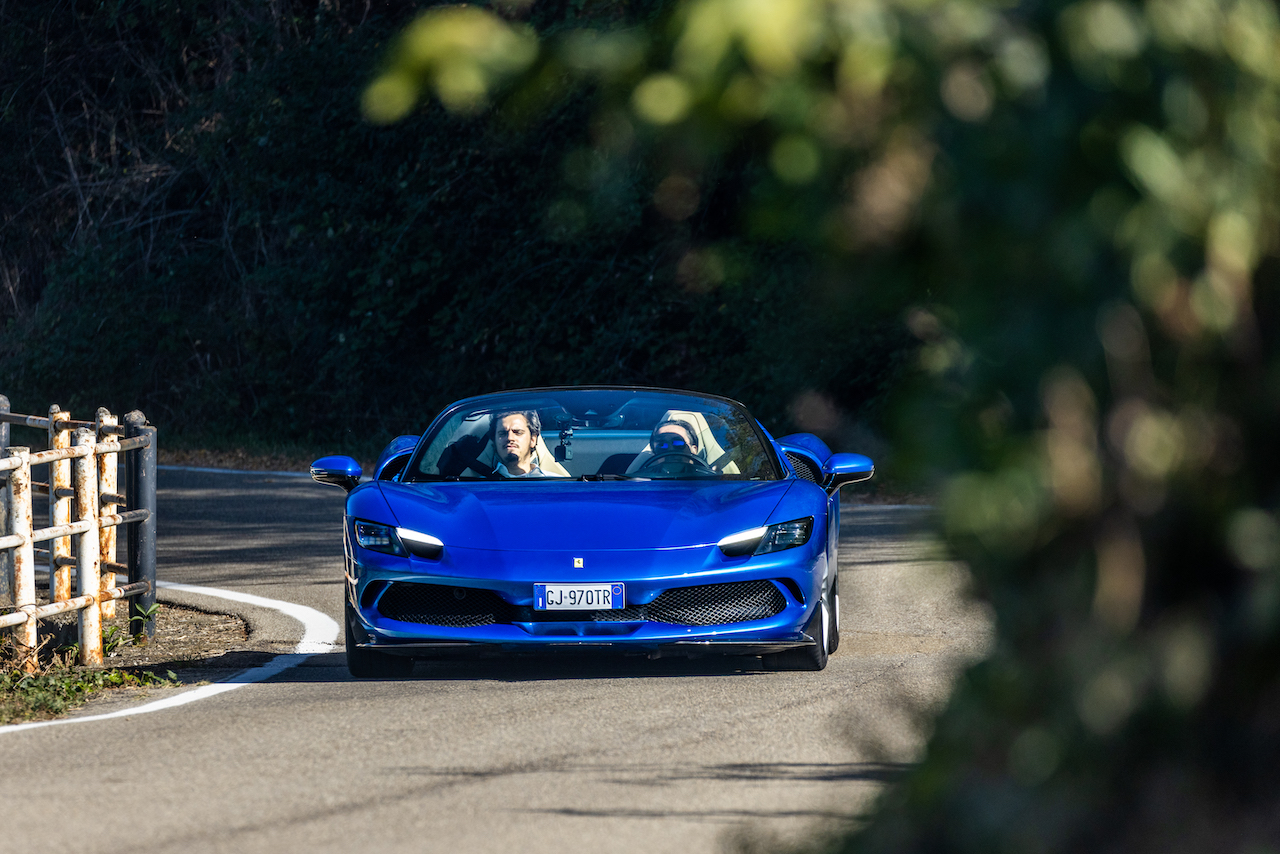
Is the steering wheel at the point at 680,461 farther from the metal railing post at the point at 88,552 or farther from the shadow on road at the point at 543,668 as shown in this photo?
the metal railing post at the point at 88,552

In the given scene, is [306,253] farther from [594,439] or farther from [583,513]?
[583,513]

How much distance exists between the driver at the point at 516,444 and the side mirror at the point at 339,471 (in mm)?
752

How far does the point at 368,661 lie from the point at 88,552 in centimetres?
209

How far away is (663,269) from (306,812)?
2150 cm

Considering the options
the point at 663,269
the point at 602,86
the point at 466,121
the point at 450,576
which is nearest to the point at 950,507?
the point at 602,86

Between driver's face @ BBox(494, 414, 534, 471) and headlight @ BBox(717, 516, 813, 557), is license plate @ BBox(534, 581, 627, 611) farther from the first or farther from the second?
driver's face @ BBox(494, 414, 534, 471)

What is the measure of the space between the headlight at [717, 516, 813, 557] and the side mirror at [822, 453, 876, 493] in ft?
2.96

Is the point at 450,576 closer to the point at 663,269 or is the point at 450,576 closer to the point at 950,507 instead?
the point at 950,507

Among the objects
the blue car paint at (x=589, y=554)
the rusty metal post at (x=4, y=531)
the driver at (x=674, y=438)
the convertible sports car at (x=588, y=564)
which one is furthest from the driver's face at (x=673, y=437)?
the rusty metal post at (x=4, y=531)

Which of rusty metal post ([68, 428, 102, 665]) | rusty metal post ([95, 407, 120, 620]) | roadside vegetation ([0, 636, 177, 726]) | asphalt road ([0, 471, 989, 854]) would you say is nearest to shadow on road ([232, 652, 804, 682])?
asphalt road ([0, 471, 989, 854])

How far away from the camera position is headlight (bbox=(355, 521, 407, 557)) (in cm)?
834

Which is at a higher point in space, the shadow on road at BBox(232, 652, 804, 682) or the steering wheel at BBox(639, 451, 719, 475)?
the steering wheel at BBox(639, 451, 719, 475)

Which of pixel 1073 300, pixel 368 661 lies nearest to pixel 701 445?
pixel 368 661

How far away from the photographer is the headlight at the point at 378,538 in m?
8.34
